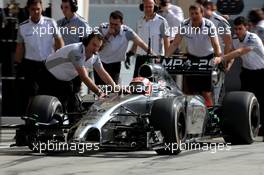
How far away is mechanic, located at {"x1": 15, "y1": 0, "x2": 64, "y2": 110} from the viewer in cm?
1305

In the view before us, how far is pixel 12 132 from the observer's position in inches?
568

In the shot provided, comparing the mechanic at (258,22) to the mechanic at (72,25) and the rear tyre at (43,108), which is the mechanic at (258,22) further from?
the rear tyre at (43,108)

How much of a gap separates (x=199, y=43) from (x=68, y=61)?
2.30 m

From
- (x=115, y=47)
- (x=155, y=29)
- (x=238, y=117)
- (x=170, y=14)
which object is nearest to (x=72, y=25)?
(x=115, y=47)

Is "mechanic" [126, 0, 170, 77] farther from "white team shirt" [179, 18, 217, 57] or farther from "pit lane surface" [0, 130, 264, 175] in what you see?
"pit lane surface" [0, 130, 264, 175]

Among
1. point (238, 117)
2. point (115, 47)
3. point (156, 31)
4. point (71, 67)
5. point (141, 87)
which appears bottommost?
point (238, 117)

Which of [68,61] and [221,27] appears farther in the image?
[221,27]

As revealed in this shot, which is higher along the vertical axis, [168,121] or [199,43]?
[199,43]

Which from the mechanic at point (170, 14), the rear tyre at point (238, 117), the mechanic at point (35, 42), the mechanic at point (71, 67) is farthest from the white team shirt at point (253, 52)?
the mechanic at point (35, 42)

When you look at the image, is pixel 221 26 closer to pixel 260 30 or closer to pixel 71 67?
pixel 260 30

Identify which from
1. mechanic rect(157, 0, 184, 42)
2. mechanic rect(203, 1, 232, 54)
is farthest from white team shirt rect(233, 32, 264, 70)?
mechanic rect(157, 0, 184, 42)

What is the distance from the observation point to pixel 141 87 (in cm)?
1137

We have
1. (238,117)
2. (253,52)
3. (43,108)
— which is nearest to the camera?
(43,108)

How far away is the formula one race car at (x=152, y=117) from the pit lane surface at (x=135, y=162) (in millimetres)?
203
